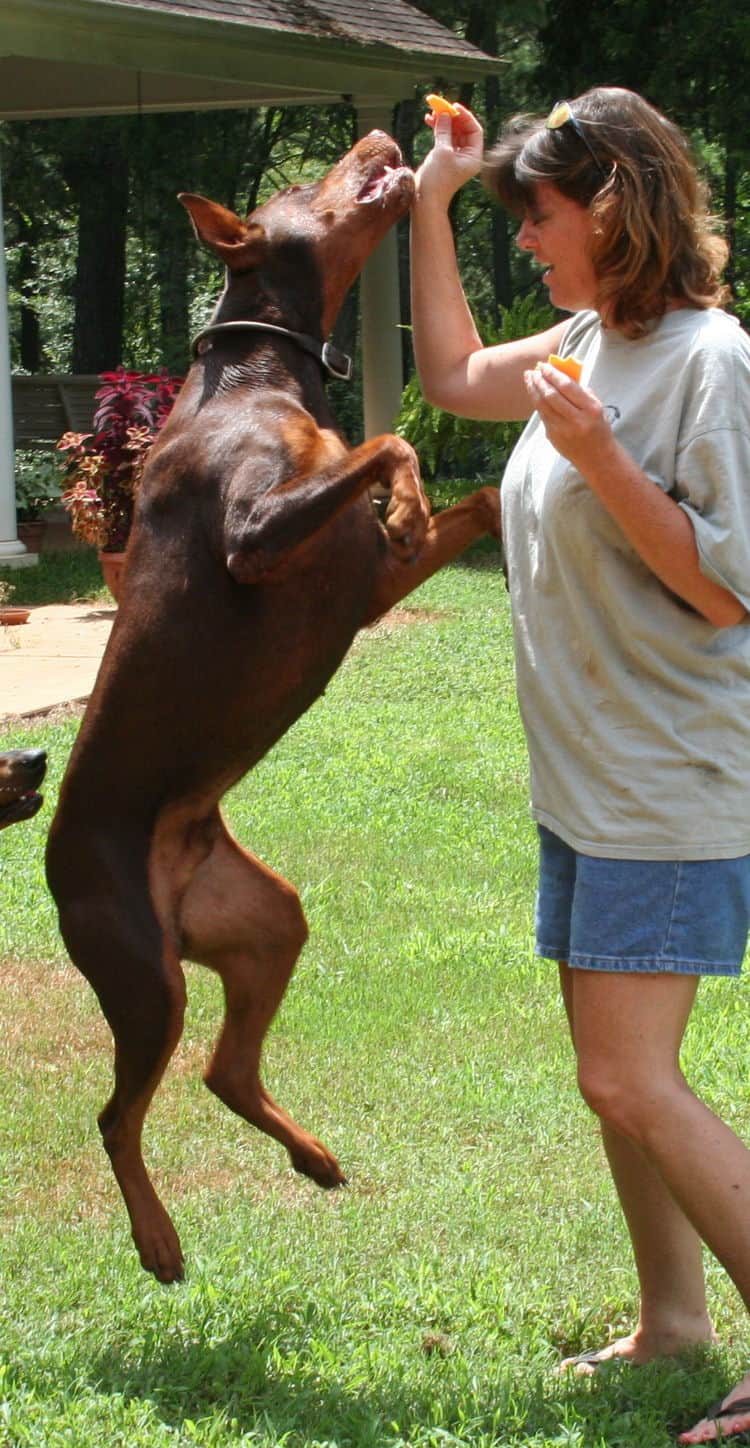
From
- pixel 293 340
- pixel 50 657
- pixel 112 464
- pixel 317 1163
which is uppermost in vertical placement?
pixel 293 340

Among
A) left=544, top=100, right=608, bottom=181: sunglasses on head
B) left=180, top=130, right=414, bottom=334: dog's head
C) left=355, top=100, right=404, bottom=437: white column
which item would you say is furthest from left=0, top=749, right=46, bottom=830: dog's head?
left=355, top=100, right=404, bottom=437: white column

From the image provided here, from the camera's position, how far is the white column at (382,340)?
15.8 meters

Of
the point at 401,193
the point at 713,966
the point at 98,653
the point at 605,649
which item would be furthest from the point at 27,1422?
the point at 98,653

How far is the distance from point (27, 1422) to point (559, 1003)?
2516mm

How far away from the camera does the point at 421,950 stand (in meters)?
5.50

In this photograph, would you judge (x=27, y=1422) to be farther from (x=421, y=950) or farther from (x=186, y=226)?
(x=186, y=226)

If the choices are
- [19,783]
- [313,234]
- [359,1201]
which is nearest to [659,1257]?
[359,1201]

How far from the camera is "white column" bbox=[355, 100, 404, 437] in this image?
15.8 meters

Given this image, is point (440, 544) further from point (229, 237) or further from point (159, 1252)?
point (159, 1252)

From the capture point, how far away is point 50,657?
1012 cm

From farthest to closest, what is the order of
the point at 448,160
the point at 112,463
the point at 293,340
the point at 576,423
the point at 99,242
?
the point at 99,242 → the point at 112,463 → the point at 448,160 → the point at 293,340 → the point at 576,423

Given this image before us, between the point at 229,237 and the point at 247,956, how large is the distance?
1.46 metres

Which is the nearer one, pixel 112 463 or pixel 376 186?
pixel 376 186

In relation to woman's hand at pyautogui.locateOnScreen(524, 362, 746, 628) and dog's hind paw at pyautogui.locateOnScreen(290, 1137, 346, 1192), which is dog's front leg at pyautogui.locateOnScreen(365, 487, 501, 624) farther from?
dog's hind paw at pyautogui.locateOnScreen(290, 1137, 346, 1192)
